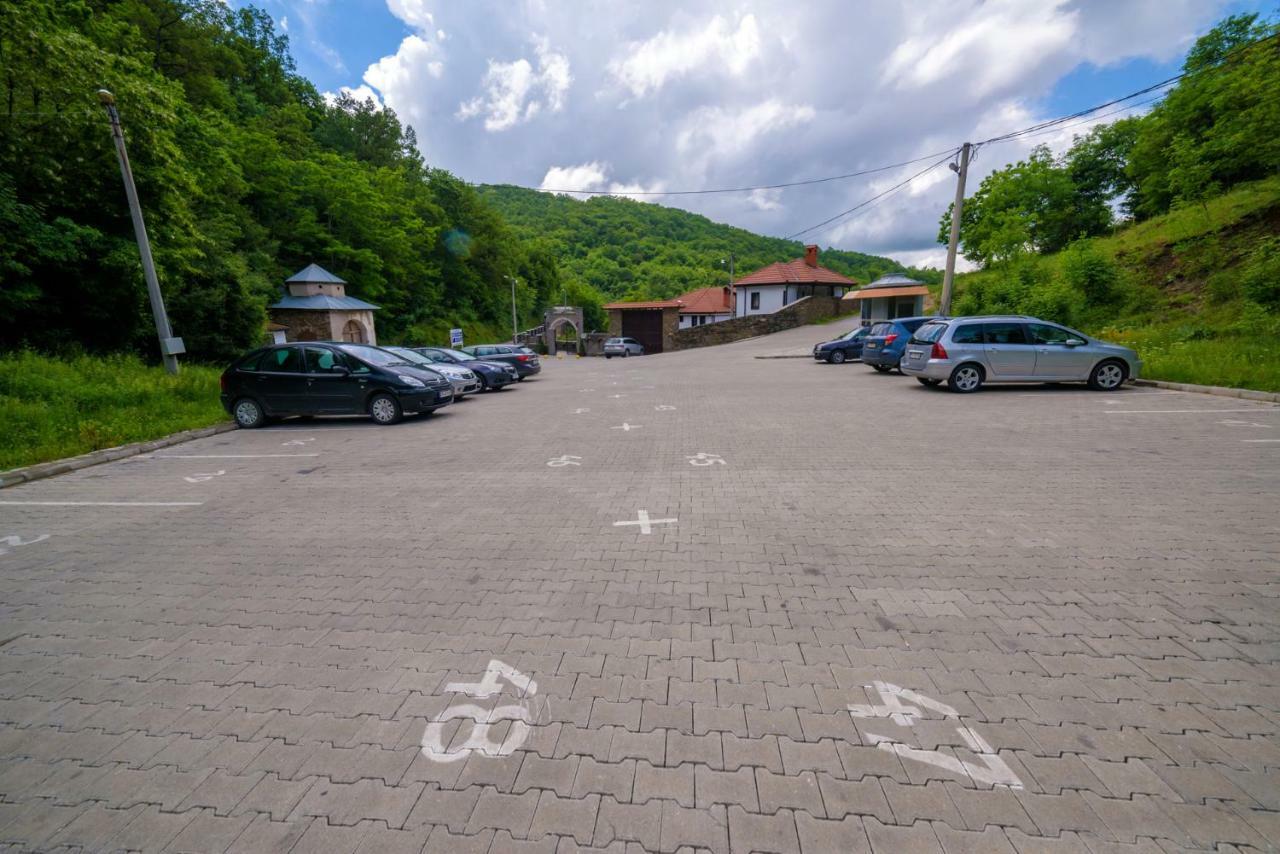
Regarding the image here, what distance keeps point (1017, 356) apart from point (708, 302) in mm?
49201

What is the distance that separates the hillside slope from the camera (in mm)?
12016

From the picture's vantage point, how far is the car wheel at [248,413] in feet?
36.9

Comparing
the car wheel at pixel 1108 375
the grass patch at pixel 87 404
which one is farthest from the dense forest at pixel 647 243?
the grass patch at pixel 87 404

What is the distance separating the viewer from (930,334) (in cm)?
1273

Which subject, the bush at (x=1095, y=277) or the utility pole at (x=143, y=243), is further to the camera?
the bush at (x=1095, y=277)

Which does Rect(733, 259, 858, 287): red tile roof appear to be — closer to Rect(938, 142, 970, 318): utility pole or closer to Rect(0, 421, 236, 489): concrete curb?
Rect(938, 142, 970, 318): utility pole

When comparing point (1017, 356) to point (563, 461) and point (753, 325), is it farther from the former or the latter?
point (753, 325)

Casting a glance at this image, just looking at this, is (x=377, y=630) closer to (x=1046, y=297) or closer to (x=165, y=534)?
(x=165, y=534)

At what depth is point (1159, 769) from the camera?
2143 millimetres

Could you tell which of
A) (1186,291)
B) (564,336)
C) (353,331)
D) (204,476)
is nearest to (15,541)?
(204,476)

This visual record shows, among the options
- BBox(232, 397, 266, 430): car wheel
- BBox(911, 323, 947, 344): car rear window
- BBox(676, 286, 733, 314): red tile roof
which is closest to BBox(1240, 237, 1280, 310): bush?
BBox(911, 323, 947, 344): car rear window

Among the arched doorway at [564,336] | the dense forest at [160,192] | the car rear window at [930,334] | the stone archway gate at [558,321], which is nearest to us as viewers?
the car rear window at [930,334]

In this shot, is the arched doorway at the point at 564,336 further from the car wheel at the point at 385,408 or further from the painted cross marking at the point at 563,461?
the painted cross marking at the point at 563,461

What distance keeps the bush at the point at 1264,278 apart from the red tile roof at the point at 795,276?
33.8 metres
